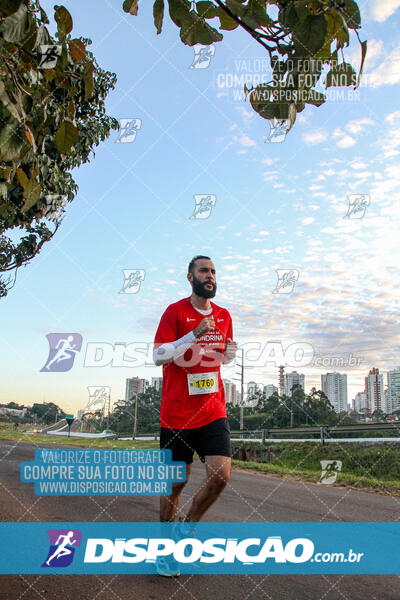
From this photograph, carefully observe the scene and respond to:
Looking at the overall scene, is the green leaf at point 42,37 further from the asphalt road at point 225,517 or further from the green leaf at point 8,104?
the asphalt road at point 225,517

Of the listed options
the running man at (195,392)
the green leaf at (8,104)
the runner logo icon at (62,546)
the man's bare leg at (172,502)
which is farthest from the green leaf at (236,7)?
the runner logo icon at (62,546)

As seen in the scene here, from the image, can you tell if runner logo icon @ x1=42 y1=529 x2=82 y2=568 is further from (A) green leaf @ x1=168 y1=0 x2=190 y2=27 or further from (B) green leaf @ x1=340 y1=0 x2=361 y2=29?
(B) green leaf @ x1=340 y1=0 x2=361 y2=29

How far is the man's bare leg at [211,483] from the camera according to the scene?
3.57 m

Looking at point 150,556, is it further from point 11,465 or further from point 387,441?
point 387,441

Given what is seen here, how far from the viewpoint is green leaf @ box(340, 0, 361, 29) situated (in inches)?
54.6

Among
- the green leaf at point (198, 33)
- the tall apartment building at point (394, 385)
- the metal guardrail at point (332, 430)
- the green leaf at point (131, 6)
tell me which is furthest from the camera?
the tall apartment building at point (394, 385)

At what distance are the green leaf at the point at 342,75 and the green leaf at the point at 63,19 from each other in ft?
2.54

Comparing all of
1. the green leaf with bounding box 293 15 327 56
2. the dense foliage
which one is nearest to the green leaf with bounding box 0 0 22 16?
the dense foliage

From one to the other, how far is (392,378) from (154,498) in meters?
16.5

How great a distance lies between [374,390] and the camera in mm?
24375

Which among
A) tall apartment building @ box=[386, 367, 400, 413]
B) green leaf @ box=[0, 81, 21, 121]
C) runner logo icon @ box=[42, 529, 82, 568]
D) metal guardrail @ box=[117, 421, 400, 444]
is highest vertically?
tall apartment building @ box=[386, 367, 400, 413]

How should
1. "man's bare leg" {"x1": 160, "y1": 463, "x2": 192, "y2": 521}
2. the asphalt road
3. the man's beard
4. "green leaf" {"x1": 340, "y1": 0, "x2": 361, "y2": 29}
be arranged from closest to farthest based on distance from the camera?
1. "green leaf" {"x1": 340, "y1": 0, "x2": 361, "y2": 29}
2. the asphalt road
3. "man's bare leg" {"x1": 160, "y1": 463, "x2": 192, "y2": 521}
4. the man's beard

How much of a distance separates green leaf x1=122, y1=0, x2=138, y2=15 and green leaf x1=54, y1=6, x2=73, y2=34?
0.38m

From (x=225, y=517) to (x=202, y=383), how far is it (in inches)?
83.3
